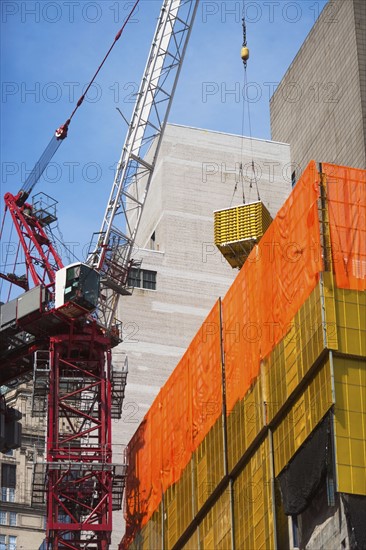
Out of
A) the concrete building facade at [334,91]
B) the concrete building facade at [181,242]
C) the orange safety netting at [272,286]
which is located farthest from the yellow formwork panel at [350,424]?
the concrete building facade at [334,91]

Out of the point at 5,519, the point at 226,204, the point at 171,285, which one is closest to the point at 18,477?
the point at 5,519

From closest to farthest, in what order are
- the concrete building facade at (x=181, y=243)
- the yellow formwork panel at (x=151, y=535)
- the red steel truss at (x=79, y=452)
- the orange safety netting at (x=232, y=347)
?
the orange safety netting at (x=232, y=347)
the red steel truss at (x=79, y=452)
the yellow formwork panel at (x=151, y=535)
the concrete building facade at (x=181, y=243)

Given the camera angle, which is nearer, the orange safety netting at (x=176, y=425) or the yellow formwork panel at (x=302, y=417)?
the yellow formwork panel at (x=302, y=417)

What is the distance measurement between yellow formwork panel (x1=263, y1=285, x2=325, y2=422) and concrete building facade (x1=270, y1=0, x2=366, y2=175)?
291 feet

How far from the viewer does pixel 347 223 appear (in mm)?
83562

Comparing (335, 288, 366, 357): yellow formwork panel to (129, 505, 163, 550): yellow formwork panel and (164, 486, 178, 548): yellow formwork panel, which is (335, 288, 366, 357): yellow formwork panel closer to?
(164, 486, 178, 548): yellow formwork panel

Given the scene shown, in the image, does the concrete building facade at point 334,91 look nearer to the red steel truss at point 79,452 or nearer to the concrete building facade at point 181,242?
the concrete building facade at point 181,242

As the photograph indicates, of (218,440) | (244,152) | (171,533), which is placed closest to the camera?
(218,440)

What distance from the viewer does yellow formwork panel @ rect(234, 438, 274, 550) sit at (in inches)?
3386

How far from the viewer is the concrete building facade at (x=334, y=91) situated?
179875 mm

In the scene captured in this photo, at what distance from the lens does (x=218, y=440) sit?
97.6 m

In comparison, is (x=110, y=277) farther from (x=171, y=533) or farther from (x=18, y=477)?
(x=18, y=477)

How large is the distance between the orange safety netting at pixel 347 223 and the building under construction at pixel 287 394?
6 cm

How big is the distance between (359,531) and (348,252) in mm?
15848
